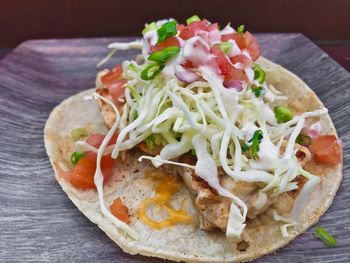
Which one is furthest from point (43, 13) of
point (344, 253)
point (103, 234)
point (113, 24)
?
point (344, 253)

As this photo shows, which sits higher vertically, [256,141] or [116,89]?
[256,141]

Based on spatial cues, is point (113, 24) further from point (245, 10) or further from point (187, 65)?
point (187, 65)

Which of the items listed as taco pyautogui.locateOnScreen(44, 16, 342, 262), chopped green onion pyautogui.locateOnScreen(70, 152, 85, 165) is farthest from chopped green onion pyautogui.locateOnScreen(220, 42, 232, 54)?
chopped green onion pyautogui.locateOnScreen(70, 152, 85, 165)

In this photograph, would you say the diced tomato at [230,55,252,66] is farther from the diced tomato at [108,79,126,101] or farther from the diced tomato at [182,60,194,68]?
the diced tomato at [108,79,126,101]

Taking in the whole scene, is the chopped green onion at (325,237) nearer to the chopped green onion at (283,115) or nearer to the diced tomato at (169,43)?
the chopped green onion at (283,115)

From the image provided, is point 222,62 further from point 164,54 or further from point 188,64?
point 164,54

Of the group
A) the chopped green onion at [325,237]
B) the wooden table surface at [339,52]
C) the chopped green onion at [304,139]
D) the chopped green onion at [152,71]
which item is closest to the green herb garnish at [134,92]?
the chopped green onion at [152,71]

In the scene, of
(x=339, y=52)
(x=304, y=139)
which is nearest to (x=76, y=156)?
(x=304, y=139)
